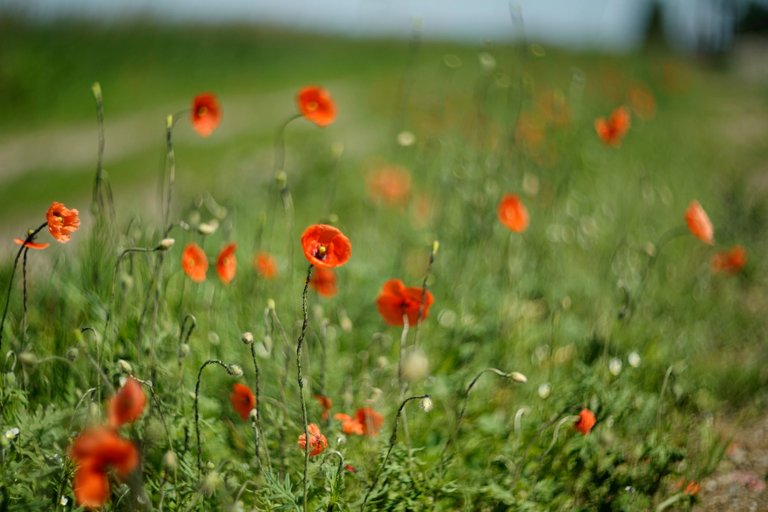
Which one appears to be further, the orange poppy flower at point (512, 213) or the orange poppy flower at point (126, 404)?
the orange poppy flower at point (512, 213)

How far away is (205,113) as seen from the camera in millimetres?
1967

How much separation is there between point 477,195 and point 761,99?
13015 mm

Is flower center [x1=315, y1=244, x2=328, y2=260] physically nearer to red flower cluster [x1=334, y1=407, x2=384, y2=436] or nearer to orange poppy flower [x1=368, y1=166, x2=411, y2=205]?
red flower cluster [x1=334, y1=407, x2=384, y2=436]

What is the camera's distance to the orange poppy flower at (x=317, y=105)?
6.54 ft

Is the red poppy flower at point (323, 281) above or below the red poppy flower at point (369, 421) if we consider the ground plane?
above

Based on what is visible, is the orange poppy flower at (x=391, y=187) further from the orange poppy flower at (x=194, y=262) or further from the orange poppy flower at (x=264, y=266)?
the orange poppy flower at (x=194, y=262)

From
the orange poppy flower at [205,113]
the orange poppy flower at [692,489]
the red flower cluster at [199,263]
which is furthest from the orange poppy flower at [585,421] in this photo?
the orange poppy flower at [205,113]

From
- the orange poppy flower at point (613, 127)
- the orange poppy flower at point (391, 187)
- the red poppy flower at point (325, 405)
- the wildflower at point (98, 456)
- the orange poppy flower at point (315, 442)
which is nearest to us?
the wildflower at point (98, 456)

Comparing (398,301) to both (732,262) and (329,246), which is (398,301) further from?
(732,262)

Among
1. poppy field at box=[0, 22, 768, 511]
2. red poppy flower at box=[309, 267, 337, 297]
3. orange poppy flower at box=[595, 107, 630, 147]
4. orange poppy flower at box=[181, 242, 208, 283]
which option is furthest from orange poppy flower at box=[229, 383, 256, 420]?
orange poppy flower at box=[595, 107, 630, 147]

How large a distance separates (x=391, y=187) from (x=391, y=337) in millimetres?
1307

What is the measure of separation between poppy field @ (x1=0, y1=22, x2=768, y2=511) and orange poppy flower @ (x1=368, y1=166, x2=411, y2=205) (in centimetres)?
2

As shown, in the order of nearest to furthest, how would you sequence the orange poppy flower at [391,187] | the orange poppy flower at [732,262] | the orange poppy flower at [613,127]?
the orange poppy flower at [613,127], the orange poppy flower at [732,262], the orange poppy flower at [391,187]

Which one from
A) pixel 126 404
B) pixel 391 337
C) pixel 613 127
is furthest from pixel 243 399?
pixel 613 127
